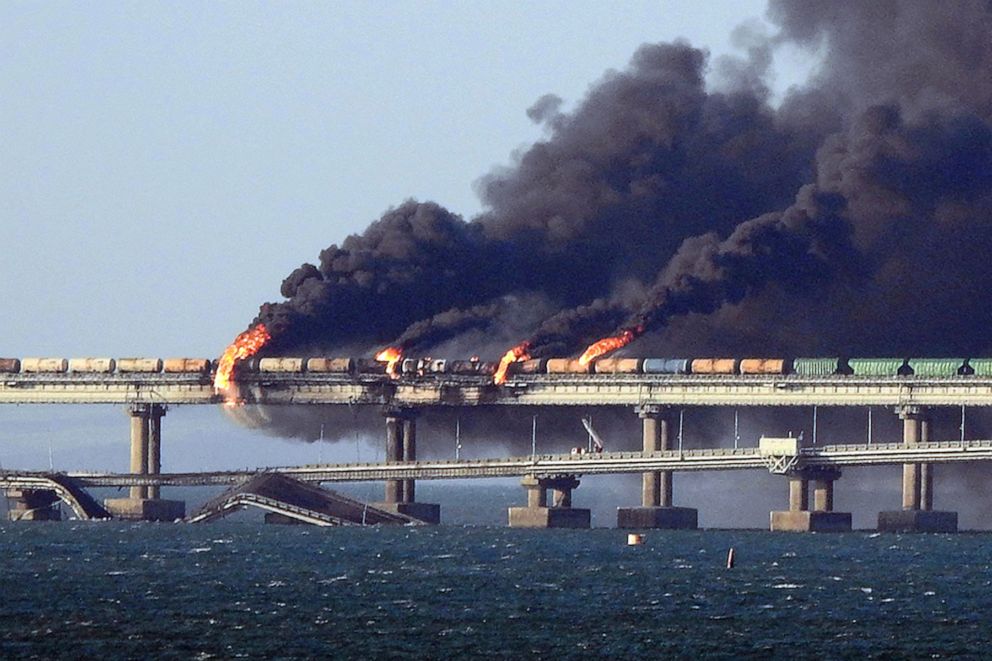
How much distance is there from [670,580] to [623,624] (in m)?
32.3

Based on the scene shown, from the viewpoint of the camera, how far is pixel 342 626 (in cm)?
15488

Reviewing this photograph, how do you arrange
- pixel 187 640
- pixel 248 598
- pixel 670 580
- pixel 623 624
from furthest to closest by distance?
pixel 670 580
pixel 248 598
pixel 623 624
pixel 187 640

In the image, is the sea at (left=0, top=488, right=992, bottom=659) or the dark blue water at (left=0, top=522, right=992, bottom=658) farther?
the dark blue water at (left=0, top=522, right=992, bottom=658)

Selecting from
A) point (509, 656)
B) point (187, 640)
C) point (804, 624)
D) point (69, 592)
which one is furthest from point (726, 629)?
point (69, 592)

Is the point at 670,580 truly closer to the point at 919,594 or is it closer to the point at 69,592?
the point at 919,594

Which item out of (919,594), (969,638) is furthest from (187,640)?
(919,594)

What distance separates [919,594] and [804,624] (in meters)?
23.4

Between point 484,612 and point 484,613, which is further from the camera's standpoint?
point 484,612

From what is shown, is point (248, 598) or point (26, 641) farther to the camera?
point (248, 598)

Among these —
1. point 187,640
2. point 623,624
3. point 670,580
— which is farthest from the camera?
point 670,580

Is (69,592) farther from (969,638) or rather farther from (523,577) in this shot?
(969,638)

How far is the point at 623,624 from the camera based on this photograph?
15788 cm

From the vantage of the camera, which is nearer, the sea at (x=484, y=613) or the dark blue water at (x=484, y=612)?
the sea at (x=484, y=613)

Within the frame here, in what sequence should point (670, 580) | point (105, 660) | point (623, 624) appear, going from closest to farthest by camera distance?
point (105, 660), point (623, 624), point (670, 580)
